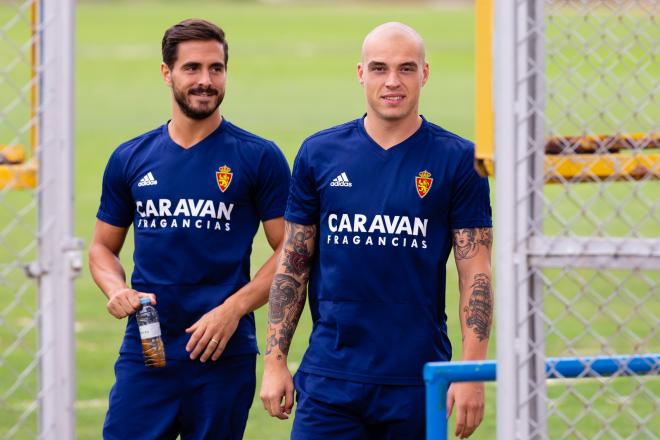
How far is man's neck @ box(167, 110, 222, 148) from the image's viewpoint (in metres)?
5.55

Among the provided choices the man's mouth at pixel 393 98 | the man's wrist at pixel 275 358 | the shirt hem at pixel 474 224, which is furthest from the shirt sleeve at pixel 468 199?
the man's wrist at pixel 275 358

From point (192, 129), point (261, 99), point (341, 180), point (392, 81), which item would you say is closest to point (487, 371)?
point (341, 180)

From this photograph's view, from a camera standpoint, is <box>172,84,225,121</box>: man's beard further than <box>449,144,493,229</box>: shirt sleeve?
Yes

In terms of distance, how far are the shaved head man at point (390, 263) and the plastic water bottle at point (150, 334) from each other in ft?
1.61

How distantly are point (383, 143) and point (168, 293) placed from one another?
1.14 meters

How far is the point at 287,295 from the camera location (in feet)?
16.7

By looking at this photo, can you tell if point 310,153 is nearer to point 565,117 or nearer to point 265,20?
point 565,117

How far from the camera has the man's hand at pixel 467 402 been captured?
4664mm

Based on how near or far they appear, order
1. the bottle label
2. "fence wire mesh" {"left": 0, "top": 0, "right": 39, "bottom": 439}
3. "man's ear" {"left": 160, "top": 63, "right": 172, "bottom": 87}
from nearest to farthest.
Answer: "fence wire mesh" {"left": 0, "top": 0, "right": 39, "bottom": 439}
the bottle label
"man's ear" {"left": 160, "top": 63, "right": 172, "bottom": 87}

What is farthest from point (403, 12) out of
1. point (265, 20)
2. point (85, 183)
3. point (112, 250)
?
point (112, 250)

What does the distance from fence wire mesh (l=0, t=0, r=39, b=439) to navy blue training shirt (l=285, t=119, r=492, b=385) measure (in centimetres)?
111

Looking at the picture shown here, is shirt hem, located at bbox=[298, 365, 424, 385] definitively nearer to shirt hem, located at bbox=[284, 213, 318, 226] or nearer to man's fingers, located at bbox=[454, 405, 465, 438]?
man's fingers, located at bbox=[454, 405, 465, 438]

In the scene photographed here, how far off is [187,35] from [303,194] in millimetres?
908

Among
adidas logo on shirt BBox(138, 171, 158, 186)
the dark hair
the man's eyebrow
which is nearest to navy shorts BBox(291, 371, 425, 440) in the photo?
adidas logo on shirt BBox(138, 171, 158, 186)
